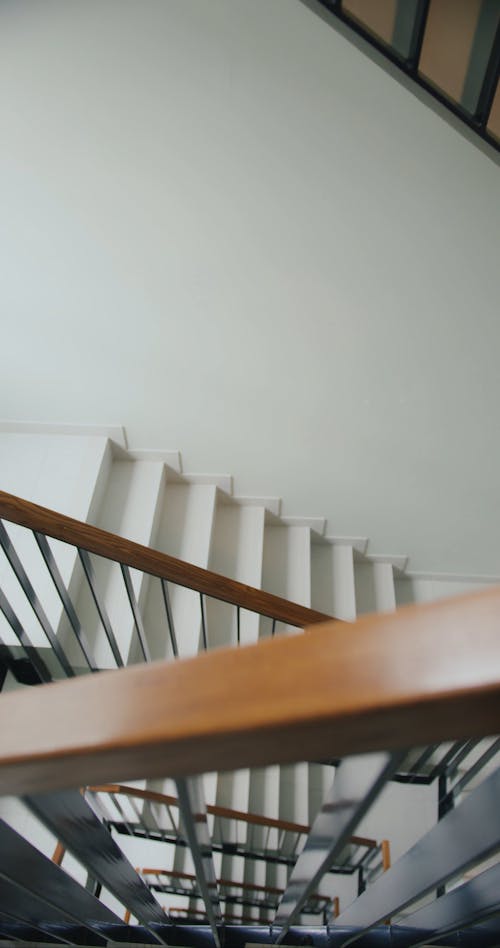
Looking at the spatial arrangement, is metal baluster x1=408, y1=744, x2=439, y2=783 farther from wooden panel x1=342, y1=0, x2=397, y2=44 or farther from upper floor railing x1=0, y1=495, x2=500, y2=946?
wooden panel x1=342, y1=0, x2=397, y2=44

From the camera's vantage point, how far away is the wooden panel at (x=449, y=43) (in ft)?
7.83

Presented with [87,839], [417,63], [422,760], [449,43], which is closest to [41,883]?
[87,839]

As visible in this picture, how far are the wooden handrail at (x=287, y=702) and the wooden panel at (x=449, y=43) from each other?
277 centimetres

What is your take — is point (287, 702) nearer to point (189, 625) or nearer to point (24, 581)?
point (24, 581)

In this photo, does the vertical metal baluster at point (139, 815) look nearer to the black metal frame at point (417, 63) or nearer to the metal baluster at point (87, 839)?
the metal baluster at point (87, 839)

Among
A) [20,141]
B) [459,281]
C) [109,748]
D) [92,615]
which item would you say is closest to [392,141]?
[459,281]

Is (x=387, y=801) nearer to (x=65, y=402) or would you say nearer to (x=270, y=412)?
(x=270, y=412)

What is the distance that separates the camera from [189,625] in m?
3.44

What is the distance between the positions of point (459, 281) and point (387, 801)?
2.80m

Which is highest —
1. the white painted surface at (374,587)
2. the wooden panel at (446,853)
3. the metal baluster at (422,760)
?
the white painted surface at (374,587)

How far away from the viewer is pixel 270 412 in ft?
12.7

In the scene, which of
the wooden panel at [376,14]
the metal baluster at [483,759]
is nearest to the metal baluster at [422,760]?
the metal baluster at [483,759]

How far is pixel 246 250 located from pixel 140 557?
6.67 feet

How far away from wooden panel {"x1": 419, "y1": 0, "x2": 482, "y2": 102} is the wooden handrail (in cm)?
277
